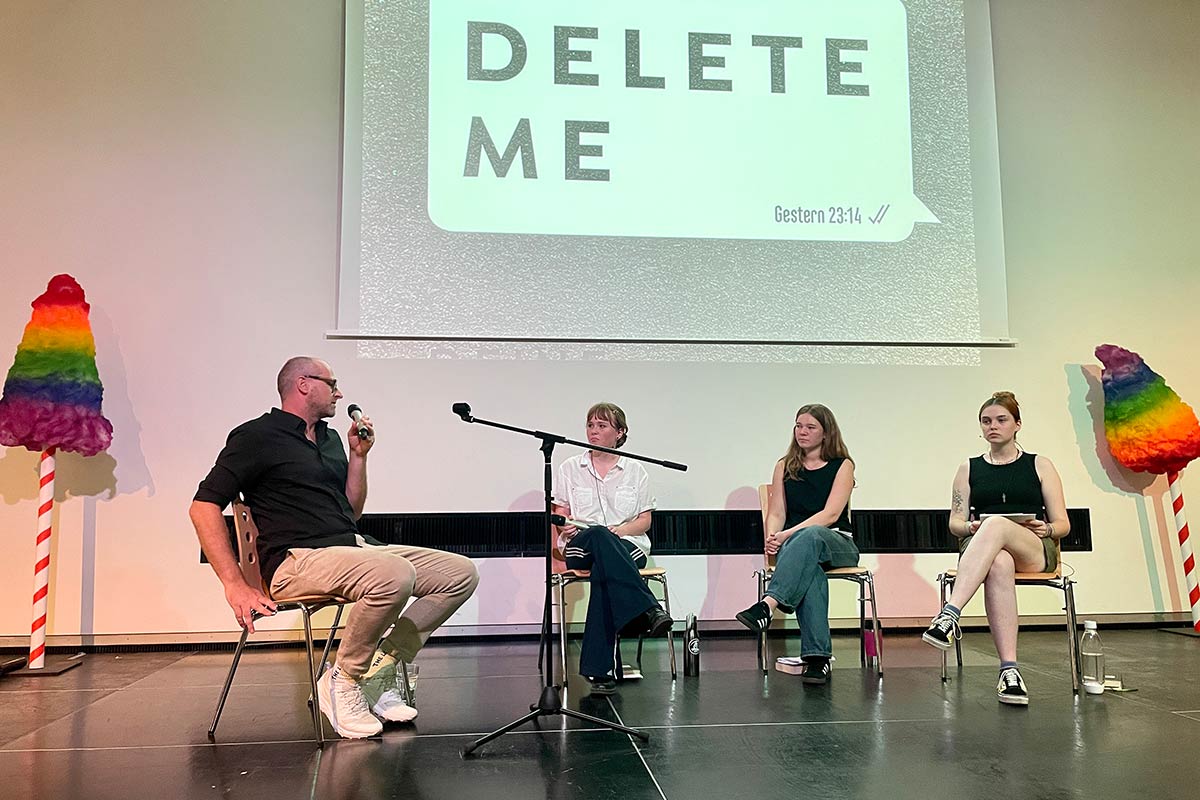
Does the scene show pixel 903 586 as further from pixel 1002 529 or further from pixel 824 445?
pixel 1002 529

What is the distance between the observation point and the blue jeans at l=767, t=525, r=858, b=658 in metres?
3.47

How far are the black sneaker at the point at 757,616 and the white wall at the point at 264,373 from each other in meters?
1.24

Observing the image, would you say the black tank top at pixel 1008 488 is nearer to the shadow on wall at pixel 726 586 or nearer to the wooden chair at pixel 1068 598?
the wooden chair at pixel 1068 598

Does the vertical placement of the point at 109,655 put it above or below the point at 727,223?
below

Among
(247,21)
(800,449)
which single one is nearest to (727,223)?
(800,449)

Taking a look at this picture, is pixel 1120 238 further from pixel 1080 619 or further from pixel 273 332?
pixel 273 332

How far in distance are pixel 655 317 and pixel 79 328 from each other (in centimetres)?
270

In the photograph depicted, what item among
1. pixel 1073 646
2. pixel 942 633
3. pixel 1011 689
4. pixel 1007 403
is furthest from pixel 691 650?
pixel 1007 403

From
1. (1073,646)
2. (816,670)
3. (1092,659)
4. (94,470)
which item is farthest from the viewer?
(94,470)

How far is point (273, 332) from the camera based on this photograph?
4.57 metres

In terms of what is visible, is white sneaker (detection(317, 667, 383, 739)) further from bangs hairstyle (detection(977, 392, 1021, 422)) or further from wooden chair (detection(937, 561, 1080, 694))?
bangs hairstyle (detection(977, 392, 1021, 422))

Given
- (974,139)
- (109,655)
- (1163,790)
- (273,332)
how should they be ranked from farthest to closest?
(974,139) → (273,332) → (109,655) → (1163,790)

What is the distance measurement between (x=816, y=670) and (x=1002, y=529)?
859mm

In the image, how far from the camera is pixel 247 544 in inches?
107
